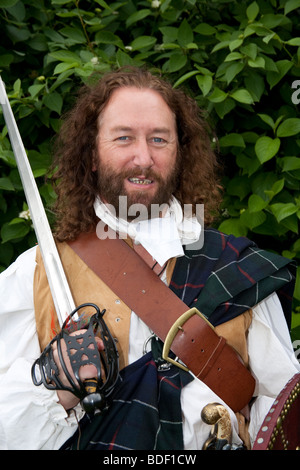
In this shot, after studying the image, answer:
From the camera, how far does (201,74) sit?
2572mm

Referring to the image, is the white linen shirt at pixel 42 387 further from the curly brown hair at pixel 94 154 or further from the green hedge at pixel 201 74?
the green hedge at pixel 201 74

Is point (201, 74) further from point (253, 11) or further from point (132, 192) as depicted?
point (132, 192)

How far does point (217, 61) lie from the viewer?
105 inches

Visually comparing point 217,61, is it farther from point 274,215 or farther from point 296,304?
point 296,304

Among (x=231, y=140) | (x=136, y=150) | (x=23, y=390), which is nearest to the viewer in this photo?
(x=23, y=390)

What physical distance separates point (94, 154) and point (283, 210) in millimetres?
784

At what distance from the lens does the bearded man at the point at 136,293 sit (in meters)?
1.73

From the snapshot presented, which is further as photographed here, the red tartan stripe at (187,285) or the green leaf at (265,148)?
the green leaf at (265,148)

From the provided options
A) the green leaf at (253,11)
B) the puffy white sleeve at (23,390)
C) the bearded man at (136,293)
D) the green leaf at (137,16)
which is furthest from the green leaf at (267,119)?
the puffy white sleeve at (23,390)

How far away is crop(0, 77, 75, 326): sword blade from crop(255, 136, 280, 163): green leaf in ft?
3.08

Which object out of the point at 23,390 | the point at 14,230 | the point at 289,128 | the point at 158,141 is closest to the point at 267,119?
the point at 289,128

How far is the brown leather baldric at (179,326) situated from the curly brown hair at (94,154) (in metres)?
0.20
